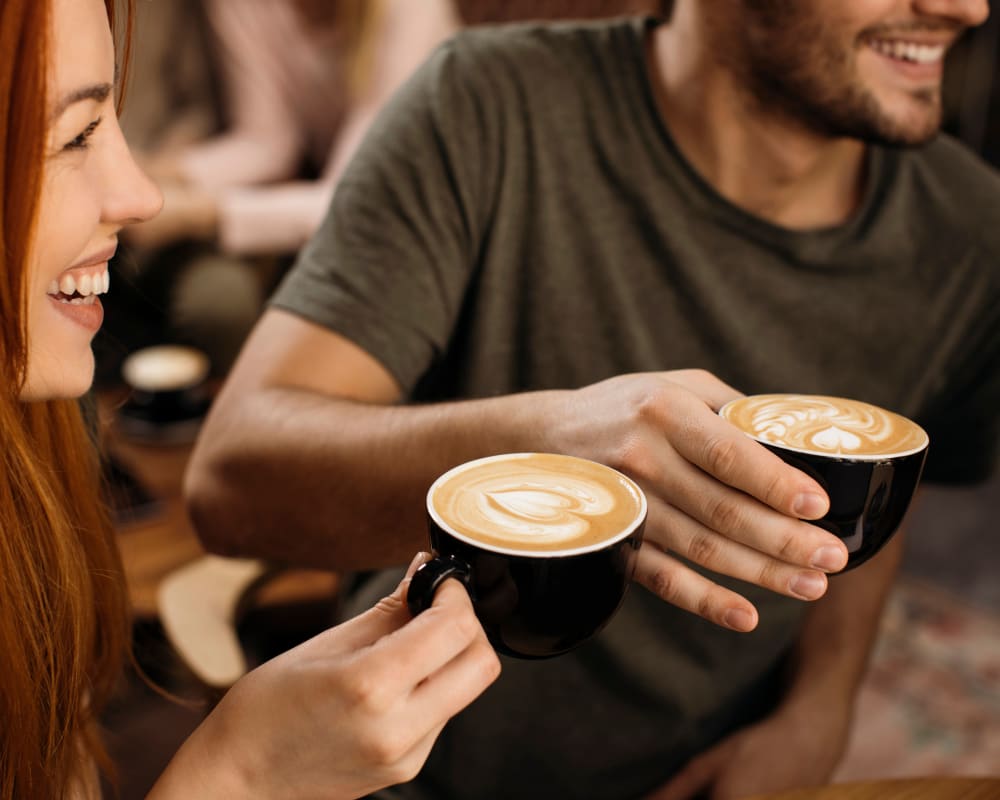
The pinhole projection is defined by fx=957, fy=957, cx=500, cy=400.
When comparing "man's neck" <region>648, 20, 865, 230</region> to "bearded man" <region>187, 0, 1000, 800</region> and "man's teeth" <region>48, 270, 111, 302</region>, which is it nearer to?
"bearded man" <region>187, 0, 1000, 800</region>

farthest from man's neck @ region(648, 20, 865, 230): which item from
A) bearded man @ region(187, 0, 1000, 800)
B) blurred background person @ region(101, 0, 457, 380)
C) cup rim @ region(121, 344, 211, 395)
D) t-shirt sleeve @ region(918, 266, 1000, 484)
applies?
blurred background person @ region(101, 0, 457, 380)

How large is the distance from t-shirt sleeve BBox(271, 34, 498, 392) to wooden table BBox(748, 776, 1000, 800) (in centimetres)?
62

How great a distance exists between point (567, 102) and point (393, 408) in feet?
1.67

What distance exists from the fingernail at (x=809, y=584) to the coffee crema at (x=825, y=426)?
92 millimetres

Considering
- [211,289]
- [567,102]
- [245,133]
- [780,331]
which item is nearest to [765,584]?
[780,331]

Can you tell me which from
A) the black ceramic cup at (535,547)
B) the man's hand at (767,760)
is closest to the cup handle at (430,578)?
the black ceramic cup at (535,547)

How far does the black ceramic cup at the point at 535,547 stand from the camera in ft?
1.98

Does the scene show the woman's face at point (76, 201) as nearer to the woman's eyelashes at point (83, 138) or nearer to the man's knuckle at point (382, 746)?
the woman's eyelashes at point (83, 138)

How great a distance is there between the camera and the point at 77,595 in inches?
33.1

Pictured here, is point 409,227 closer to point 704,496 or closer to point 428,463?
point 428,463

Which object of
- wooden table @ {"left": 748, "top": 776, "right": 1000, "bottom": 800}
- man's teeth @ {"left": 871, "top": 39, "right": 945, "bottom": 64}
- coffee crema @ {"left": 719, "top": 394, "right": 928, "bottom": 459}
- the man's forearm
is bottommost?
wooden table @ {"left": 748, "top": 776, "right": 1000, "bottom": 800}

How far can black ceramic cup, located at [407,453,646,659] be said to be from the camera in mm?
602

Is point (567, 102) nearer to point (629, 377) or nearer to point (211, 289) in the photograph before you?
point (629, 377)

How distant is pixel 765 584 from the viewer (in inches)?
27.9
